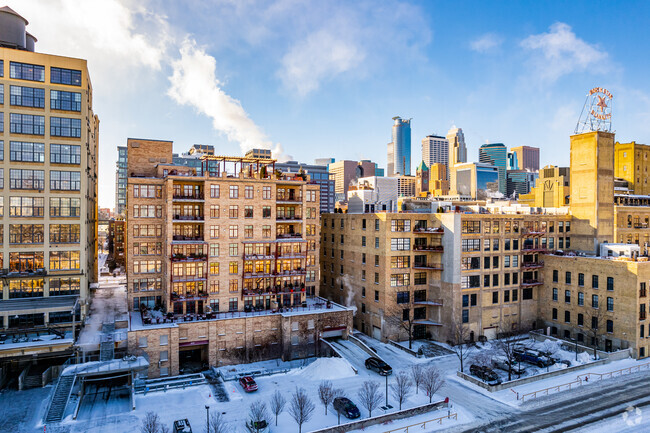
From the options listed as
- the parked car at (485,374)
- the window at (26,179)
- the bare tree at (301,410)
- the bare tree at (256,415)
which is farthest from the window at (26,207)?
the parked car at (485,374)

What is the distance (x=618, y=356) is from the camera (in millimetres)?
63031

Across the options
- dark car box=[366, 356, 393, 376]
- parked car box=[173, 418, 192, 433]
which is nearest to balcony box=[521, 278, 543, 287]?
dark car box=[366, 356, 393, 376]

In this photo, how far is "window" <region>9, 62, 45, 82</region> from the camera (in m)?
60.8

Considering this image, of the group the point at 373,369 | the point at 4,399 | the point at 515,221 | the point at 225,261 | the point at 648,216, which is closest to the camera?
the point at 4,399

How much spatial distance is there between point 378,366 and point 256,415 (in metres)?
20.7

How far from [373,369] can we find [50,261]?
48185 mm

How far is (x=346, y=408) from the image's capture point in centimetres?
4559

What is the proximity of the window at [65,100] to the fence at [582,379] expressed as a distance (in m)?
72.0

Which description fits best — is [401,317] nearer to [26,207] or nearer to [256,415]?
[256,415]

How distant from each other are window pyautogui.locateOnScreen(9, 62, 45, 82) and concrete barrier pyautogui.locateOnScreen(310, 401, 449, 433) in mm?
60796

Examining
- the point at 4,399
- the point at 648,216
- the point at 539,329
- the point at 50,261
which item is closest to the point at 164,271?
the point at 50,261

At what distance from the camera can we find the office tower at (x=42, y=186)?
59750 mm

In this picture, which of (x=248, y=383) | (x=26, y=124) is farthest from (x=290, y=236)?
(x=26, y=124)

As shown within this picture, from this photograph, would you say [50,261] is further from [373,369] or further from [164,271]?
[373,369]
